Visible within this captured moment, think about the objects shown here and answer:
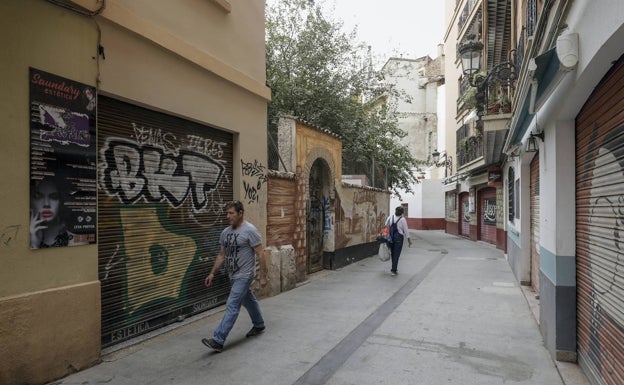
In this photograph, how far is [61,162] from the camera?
13.2ft

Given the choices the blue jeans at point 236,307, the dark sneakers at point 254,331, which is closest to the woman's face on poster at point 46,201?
the blue jeans at point 236,307

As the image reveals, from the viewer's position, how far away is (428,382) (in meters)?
4.06

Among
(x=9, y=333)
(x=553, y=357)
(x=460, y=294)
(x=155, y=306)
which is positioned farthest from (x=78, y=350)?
(x=460, y=294)

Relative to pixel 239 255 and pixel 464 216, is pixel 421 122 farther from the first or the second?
pixel 239 255

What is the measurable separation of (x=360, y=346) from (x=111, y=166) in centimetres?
375

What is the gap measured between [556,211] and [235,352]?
4.01m

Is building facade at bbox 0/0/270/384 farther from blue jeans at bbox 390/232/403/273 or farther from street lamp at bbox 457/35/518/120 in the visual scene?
street lamp at bbox 457/35/518/120

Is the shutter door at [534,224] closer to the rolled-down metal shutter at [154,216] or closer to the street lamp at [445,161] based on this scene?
the rolled-down metal shutter at [154,216]

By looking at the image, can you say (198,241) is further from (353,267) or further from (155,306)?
(353,267)

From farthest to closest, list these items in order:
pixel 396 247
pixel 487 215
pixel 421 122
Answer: pixel 421 122 < pixel 487 215 < pixel 396 247

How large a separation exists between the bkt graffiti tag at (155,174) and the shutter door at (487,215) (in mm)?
15426

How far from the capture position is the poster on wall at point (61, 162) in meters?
3.81

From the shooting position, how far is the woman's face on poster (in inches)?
150

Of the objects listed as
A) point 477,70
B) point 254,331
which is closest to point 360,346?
point 254,331
